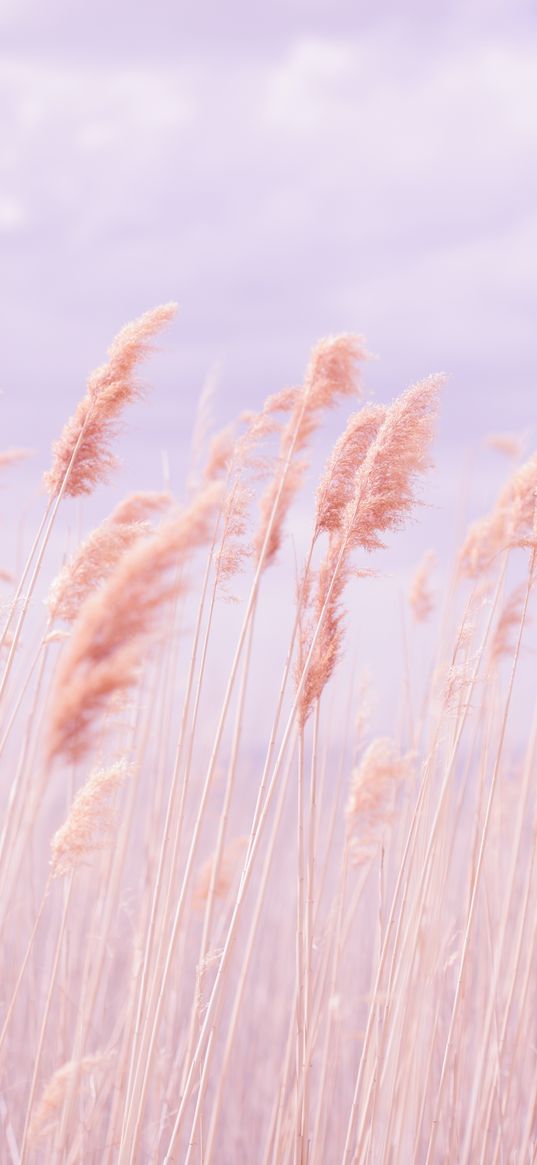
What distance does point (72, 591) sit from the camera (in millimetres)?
2229

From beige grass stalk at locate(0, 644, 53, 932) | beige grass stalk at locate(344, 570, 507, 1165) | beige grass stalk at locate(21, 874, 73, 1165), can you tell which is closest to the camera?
beige grass stalk at locate(0, 644, 53, 932)

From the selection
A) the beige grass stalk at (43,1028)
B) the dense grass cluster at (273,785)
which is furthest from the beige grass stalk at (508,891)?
the beige grass stalk at (43,1028)

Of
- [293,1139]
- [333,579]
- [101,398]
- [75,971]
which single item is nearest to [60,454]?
[101,398]

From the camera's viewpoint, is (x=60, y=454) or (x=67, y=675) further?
(x=60, y=454)

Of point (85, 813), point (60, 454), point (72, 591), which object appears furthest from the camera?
point (60, 454)

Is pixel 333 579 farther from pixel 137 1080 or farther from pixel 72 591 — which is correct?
pixel 137 1080

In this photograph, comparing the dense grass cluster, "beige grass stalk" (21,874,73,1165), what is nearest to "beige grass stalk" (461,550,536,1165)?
the dense grass cluster

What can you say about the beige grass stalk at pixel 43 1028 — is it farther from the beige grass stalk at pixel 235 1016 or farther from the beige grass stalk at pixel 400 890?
the beige grass stalk at pixel 400 890

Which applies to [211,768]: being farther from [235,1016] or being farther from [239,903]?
[235,1016]

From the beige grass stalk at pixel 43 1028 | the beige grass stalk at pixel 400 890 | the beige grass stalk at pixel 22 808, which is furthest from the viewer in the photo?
the beige grass stalk at pixel 400 890

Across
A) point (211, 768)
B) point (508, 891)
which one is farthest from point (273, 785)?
point (508, 891)

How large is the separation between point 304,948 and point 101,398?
1202mm

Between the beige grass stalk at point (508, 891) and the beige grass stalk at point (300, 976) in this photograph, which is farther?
the beige grass stalk at point (508, 891)

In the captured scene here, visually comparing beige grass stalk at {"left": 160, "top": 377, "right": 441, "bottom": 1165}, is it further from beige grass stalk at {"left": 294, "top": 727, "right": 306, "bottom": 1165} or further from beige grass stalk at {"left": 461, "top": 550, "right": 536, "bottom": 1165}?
beige grass stalk at {"left": 461, "top": 550, "right": 536, "bottom": 1165}
